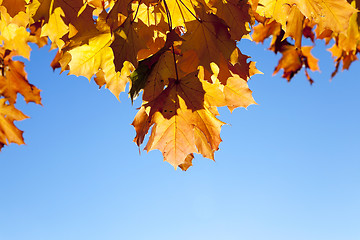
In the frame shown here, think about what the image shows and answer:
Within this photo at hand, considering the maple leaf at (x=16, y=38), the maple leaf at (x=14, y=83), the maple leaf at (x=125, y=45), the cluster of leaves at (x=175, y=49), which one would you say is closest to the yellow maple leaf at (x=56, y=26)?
the cluster of leaves at (x=175, y=49)

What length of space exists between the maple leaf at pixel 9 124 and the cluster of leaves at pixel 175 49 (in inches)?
43.8

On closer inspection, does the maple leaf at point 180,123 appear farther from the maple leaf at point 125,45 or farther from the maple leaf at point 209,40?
the maple leaf at point 125,45

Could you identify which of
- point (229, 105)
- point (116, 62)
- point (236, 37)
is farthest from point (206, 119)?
point (116, 62)

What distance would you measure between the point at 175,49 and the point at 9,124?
1870 mm

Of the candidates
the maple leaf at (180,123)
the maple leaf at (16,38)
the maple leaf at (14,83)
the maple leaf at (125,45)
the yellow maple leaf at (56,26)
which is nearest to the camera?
the maple leaf at (125,45)

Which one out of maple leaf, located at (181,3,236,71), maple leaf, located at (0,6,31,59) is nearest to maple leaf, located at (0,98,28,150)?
maple leaf, located at (0,6,31,59)

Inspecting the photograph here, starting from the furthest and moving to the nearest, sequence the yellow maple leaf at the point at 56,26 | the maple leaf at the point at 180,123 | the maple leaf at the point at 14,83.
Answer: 1. the maple leaf at the point at 14,83
2. the yellow maple leaf at the point at 56,26
3. the maple leaf at the point at 180,123

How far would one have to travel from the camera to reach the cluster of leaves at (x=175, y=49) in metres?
1.54

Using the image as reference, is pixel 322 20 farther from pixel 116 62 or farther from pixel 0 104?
pixel 0 104

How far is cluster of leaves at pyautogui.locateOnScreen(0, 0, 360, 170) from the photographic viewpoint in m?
1.54

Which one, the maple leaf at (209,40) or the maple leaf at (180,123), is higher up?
the maple leaf at (209,40)

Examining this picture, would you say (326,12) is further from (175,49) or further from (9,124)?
(9,124)

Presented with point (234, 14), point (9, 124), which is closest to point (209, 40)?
point (234, 14)

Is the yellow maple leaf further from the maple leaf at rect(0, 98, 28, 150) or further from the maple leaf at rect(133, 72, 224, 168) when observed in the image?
the maple leaf at rect(0, 98, 28, 150)
